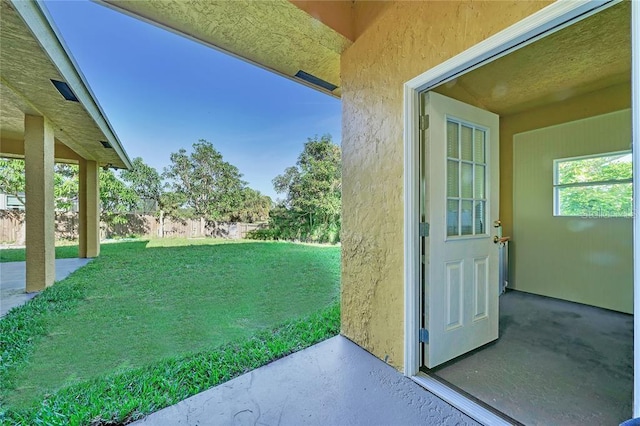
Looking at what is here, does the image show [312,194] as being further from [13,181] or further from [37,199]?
[13,181]

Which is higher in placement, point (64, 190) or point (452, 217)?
point (64, 190)

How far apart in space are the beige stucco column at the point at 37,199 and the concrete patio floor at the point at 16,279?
0.74ft

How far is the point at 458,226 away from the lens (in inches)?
79.3

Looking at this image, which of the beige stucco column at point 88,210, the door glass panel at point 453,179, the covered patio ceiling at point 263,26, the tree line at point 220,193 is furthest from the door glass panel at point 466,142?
the beige stucco column at point 88,210

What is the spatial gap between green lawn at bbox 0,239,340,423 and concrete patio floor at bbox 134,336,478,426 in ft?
0.55

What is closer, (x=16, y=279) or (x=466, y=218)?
(x=466, y=218)

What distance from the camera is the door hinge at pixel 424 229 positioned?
1820 millimetres

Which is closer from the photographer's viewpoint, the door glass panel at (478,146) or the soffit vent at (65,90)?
the door glass panel at (478,146)

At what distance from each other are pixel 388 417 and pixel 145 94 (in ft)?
28.5

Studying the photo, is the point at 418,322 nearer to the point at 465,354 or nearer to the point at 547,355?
the point at 465,354

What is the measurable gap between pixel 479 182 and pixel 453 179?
0.34 m

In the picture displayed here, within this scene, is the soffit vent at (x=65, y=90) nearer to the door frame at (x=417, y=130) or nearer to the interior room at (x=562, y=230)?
the door frame at (x=417, y=130)

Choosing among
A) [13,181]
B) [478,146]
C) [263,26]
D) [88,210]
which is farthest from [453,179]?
[13,181]

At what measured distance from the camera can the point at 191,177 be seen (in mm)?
9594
